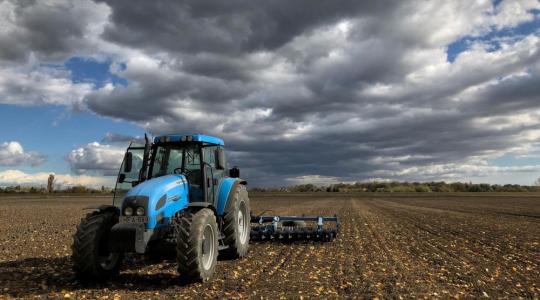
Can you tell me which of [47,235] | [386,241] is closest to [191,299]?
[386,241]

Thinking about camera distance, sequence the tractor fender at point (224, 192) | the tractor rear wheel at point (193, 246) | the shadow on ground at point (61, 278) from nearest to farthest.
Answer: the tractor rear wheel at point (193, 246) < the shadow on ground at point (61, 278) < the tractor fender at point (224, 192)

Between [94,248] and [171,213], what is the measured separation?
141 centimetres

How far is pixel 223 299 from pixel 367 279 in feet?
9.79

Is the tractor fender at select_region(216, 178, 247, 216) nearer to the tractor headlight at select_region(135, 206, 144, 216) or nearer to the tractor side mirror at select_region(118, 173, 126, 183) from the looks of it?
the tractor side mirror at select_region(118, 173, 126, 183)

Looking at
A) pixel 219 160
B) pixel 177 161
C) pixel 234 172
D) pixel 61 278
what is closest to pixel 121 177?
pixel 177 161

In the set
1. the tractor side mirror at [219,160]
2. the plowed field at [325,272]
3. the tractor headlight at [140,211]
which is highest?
the tractor side mirror at [219,160]

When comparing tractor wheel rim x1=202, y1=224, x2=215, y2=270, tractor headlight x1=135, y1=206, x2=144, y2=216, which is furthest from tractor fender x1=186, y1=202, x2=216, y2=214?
tractor headlight x1=135, y1=206, x2=144, y2=216

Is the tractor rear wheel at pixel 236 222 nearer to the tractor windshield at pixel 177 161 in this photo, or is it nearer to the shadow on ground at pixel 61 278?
the tractor windshield at pixel 177 161

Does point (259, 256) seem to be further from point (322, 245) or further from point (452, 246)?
point (452, 246)

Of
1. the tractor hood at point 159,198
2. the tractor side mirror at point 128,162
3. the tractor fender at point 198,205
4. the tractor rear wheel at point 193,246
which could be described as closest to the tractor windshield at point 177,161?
the tractor hood at point 159,198

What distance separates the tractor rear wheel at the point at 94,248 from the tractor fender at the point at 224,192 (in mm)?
2232

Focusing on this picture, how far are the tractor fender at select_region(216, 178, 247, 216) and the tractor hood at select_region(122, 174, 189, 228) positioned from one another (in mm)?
965

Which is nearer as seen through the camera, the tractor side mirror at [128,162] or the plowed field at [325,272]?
the plowed field at [325,272]

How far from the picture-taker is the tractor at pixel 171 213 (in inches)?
288
